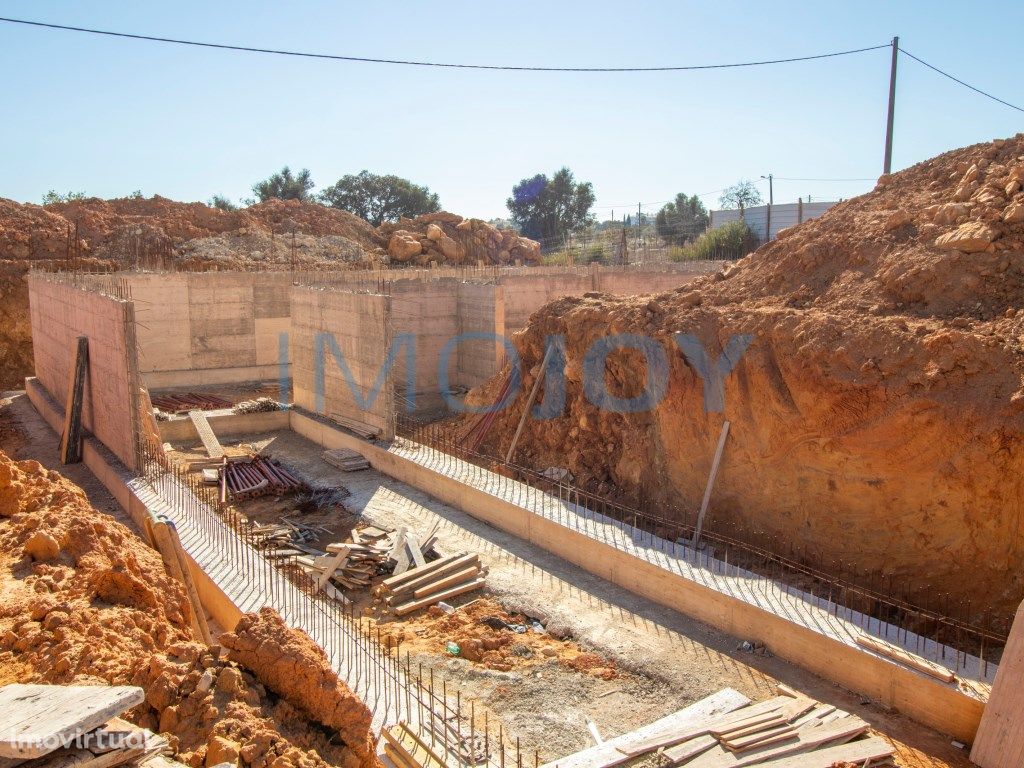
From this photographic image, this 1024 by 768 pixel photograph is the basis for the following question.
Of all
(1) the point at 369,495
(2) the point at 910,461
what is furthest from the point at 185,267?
(2) the point at 910,461

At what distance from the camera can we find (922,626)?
882 centimetres

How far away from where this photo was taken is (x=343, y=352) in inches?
632

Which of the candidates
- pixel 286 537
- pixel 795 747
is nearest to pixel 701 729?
pixel 795 747

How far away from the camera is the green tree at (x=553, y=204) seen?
6147cm

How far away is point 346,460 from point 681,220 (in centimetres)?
4968

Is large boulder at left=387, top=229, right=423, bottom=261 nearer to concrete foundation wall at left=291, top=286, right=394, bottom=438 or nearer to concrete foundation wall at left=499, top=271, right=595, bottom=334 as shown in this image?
concrete foundation wall at left=499, top=271, right=595, bottom=334

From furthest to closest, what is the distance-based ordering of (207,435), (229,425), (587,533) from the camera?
(229,425)
(207,435)
(587,533)

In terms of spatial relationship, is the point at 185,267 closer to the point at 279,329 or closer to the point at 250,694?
the point at 279,329

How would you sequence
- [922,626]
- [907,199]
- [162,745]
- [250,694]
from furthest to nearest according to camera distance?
[907,199]
[922,626]
[250,694]
[162,745]

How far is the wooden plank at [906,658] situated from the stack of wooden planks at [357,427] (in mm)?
9715

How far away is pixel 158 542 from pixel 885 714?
8.12 meters

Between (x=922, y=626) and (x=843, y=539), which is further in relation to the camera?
(x=843, y=539)

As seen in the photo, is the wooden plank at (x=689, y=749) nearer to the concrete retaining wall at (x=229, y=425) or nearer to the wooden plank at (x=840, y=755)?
the wooden plank at (x=840, y=755)

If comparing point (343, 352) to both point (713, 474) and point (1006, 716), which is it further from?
point (1006, 716)
